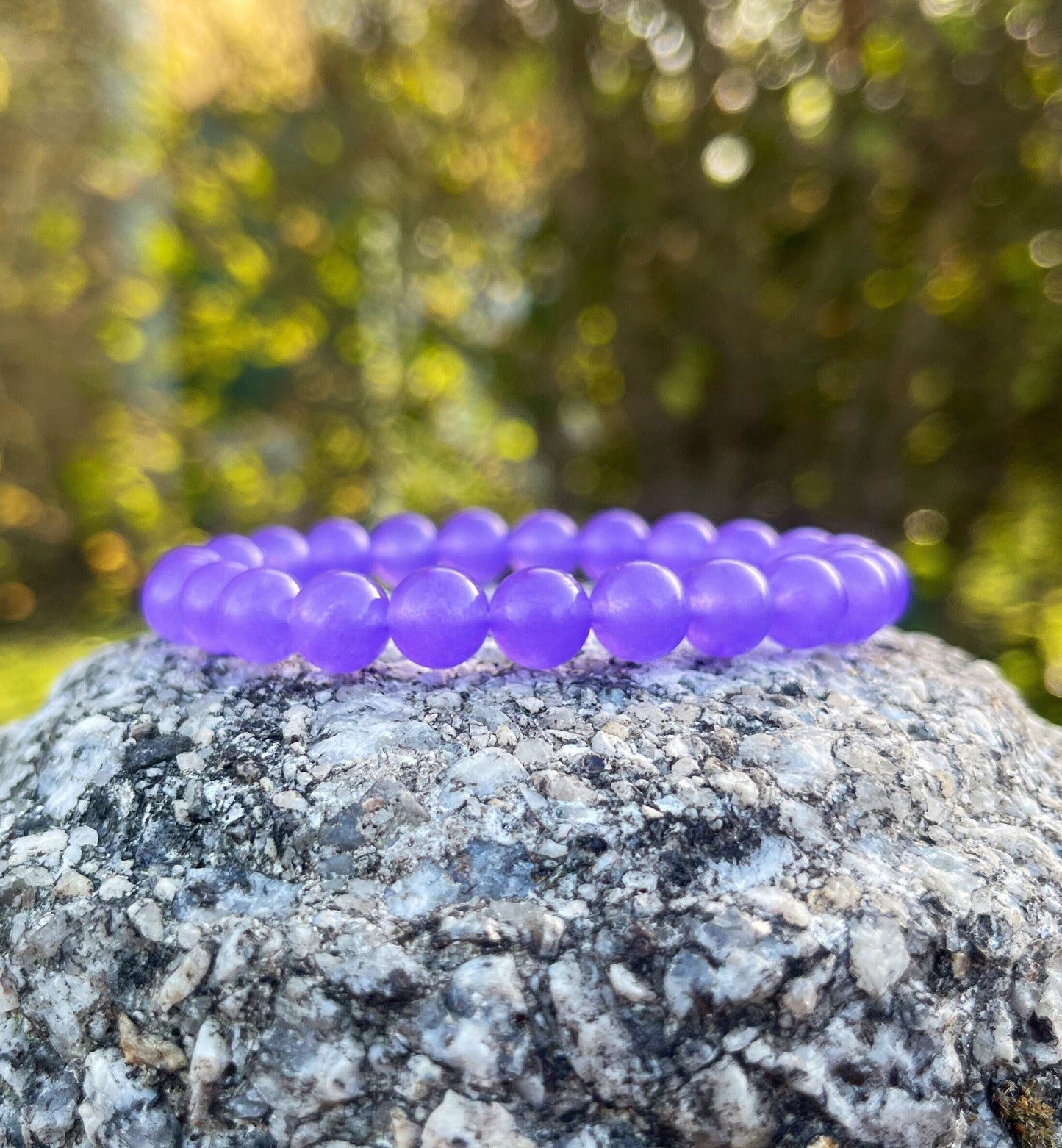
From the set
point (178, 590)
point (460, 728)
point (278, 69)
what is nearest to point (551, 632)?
point (460, 728)

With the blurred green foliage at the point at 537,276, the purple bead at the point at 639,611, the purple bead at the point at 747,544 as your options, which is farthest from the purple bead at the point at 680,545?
the blurred green foliage at the point at 537,276

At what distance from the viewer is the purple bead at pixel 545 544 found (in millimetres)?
1801

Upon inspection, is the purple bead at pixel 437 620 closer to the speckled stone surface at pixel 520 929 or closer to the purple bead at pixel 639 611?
the speckled stone surface at pixel 520 929

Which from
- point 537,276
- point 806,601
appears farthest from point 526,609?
point 537,276

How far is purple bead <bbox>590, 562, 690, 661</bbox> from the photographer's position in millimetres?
1273

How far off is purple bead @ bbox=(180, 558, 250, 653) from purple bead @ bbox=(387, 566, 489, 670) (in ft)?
0.94

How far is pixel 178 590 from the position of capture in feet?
4.79

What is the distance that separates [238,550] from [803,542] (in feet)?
3.38

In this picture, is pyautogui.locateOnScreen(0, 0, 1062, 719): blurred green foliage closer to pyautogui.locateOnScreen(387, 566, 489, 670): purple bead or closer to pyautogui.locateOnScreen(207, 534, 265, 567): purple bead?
pyautogui.locateOnScreen(207, 534, 265, 567): purple bead

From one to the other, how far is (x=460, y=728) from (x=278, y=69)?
346cm

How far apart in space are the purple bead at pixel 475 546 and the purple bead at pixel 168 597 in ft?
1.50

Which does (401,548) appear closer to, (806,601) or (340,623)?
(340,623)

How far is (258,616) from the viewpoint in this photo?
1.29 m

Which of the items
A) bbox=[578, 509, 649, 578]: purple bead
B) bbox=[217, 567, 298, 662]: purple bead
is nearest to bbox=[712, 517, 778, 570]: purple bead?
bbox=[578, 509, 649, 578]: purple bead
